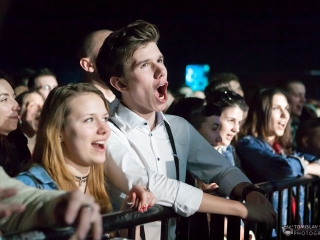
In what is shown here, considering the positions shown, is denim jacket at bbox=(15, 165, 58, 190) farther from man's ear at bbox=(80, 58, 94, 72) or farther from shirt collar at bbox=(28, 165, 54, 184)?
man's ear at bbox=(80, 58, 94, 72)

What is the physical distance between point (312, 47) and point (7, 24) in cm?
1033

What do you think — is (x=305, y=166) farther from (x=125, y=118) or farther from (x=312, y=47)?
(x=312, y=47)

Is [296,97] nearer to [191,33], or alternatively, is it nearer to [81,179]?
[81,179]

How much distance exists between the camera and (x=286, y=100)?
5801mm

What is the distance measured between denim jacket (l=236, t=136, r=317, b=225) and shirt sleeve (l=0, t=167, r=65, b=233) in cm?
329

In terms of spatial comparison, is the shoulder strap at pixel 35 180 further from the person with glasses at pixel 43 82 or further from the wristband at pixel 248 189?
the person with glasses at pixel 43 82

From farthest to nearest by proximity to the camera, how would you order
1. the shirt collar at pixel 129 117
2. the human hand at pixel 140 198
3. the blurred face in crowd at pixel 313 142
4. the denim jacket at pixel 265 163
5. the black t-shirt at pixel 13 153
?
the blurred face in crowd at pixel 313 142 < the denim jacket at pixel 265 163 < the black t-shirt at pixel 13 153 < the shirt collar at pixel 129 117 < the human hand at pixel 140 198

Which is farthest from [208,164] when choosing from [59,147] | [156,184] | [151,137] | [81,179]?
[59,147]

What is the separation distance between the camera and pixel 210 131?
15.4ft

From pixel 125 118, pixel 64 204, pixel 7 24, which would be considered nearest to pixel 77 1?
pixel 7 24

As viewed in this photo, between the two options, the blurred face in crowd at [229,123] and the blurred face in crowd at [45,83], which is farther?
the blurred face in crowd at [45,83]

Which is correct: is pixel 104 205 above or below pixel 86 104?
below

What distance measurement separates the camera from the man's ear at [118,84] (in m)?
3.40

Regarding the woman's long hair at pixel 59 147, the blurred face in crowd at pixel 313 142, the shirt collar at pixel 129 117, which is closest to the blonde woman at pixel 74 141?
the woman's long hair at pixel 59 147
